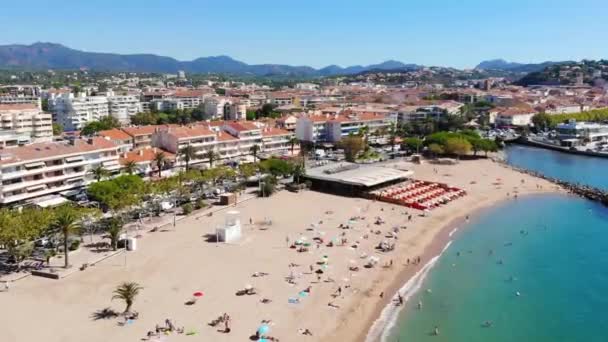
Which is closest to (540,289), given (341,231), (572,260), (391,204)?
(572,260)

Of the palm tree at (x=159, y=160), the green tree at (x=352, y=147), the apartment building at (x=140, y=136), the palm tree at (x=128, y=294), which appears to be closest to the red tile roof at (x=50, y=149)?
the palm tree at (x=159, y=160)

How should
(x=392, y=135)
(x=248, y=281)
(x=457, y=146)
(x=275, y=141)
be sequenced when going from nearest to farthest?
(x=248, y=281), (x=275, y=141), (x=457, y=146), (x=392, y=135)

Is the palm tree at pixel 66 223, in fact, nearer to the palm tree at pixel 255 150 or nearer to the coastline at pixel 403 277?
the coastline at pixel 403 277

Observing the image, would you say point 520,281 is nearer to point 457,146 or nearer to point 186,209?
point 186,209

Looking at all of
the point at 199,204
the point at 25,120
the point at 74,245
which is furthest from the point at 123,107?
the point at 74,245

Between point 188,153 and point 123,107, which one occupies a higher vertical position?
point 123,107

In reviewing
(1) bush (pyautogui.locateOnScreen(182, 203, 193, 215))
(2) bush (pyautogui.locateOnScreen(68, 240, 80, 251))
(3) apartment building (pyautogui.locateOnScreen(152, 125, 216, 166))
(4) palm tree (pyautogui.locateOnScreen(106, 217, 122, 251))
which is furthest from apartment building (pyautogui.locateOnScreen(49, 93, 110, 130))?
(4) palm tree (pyautogui.locateOnScreen(106, 217, 122, 251))

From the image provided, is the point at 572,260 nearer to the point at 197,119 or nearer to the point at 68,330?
the point at 68,330
